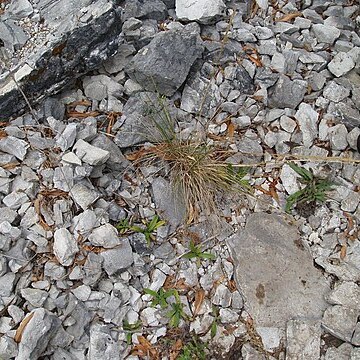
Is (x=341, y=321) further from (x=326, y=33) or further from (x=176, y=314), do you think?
(x=326, y=33)

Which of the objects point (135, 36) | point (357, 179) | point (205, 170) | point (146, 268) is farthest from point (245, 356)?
point (135, 36)

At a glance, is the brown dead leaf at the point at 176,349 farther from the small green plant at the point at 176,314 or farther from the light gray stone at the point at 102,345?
the light gray stone at the point at 102,345

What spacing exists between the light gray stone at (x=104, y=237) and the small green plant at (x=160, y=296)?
11.0 inches

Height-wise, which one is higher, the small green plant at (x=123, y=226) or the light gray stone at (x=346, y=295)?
the small green plant at (x=123, y=226)

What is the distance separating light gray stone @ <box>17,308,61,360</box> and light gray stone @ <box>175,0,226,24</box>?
1.77 metres

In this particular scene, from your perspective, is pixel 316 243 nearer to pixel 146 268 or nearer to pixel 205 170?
pixel 205 170

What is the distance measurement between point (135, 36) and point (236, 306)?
1.53 meters

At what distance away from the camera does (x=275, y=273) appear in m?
2.92

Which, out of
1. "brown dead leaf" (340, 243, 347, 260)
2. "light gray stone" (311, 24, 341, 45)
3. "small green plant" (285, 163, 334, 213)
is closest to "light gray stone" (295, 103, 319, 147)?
"small green plant" (285, 163, 334, 213)

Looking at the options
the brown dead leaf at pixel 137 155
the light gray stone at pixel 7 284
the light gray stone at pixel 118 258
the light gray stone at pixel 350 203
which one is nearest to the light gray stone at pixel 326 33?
the light gray stone at pixel 350 203

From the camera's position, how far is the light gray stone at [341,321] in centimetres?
273

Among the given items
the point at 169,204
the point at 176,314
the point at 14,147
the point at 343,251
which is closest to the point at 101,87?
the point at 14,147

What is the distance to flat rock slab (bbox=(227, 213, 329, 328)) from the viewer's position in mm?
2846

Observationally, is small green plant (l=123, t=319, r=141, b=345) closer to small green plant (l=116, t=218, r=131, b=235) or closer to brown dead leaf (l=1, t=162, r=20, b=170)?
small green plant (l=116, t=218, r=131, b=235)
